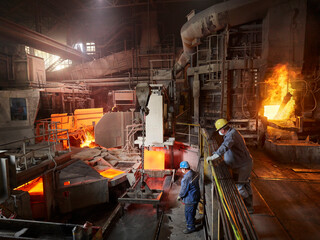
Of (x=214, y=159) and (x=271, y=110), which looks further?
(x=271, y=110)

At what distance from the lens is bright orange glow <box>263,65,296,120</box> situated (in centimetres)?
942

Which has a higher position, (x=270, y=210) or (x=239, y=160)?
(x=239, y=160)

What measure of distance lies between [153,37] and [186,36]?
8.53 m

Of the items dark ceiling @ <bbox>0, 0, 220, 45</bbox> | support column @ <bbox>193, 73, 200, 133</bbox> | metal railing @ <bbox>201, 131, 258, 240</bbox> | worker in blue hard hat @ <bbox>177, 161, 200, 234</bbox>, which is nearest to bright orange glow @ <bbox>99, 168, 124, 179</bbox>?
support column @ <bbox>193, 73, 200, 133</bbox>

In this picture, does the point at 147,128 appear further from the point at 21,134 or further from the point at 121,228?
the point at 21,134

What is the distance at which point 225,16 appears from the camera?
1052 centimetres

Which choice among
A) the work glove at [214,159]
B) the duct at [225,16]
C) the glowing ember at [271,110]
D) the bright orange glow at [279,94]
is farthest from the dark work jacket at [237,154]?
the duct at [225,16]

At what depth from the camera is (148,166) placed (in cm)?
1016

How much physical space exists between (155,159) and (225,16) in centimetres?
843

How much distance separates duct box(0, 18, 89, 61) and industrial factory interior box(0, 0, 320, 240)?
0.10 m

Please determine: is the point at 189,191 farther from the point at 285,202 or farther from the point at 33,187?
the point at 33,187

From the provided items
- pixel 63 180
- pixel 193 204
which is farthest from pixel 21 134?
pixel 193 204

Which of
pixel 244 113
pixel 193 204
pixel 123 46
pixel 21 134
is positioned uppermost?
pixel 123 46

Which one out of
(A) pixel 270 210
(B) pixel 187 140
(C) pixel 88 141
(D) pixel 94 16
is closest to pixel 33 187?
(B) pixel 187 140
